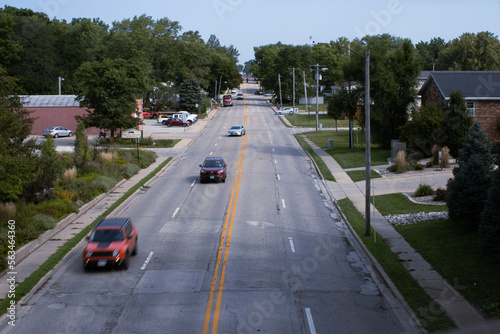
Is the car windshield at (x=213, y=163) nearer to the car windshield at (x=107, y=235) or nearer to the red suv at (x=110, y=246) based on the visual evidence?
the red suv at (x=110, y=246)

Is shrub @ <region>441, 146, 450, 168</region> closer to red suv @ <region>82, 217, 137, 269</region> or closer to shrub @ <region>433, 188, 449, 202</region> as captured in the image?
shrub @ <region>433, 188, 449, 202</region>

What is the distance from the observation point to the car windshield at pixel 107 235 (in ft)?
56.3

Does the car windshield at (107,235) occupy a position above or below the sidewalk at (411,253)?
above

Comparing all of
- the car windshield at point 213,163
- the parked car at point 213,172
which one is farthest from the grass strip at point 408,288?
the car windshield at point 213,163

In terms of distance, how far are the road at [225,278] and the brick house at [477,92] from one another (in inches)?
816

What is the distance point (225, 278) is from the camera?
16.1 m

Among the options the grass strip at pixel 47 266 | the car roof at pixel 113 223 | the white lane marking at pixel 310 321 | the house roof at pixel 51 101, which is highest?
the house roof at pixel 51 101

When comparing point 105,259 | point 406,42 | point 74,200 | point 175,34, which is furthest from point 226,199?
point 175,34

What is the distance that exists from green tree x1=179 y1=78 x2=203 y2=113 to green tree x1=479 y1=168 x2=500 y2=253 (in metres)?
79.9

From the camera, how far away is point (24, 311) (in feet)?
44.9

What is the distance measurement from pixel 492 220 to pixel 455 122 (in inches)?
976

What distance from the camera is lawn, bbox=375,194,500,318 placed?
1333cm

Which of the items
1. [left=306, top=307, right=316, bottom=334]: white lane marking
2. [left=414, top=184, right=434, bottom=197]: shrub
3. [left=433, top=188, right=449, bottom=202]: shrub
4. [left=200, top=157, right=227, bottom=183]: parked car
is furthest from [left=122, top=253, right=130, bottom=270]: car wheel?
[left=414, top=184, right=434, bottom=197]: shrub

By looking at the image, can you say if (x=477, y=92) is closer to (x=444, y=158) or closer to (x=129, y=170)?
(x=444, y=158)
